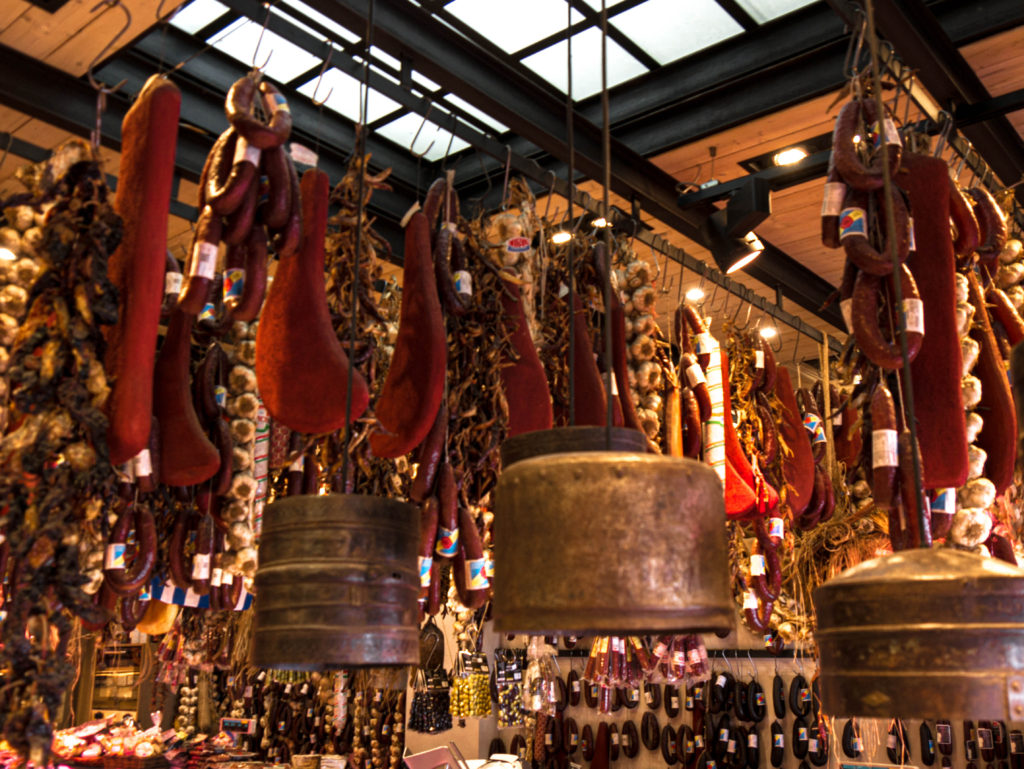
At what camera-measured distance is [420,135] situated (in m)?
4.51

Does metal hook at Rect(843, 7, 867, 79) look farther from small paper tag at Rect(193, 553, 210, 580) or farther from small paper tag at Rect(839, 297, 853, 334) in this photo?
small paper tag at Rect(193, 553, 210, 580)

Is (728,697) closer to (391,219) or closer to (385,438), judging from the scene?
(391,219)

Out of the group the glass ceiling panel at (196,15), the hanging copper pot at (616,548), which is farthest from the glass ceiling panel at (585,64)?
the hanging copper pot at (616,548)

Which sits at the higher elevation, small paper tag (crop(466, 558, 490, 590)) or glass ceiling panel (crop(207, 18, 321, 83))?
glass ceiling panel (crop(207, 18, 321, 83))

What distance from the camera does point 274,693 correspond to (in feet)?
28.6

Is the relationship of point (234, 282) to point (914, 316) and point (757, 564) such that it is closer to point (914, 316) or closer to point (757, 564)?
point (914, 316)

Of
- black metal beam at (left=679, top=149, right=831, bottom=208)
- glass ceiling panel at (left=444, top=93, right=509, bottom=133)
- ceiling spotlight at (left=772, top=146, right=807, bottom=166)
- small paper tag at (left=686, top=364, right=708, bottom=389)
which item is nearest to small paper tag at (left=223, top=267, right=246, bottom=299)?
small paper tag at (left=686, top=364, right=708, bottom=389)

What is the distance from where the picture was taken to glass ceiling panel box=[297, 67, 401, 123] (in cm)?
408

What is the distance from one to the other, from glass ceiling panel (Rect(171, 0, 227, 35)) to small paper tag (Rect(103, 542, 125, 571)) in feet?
6.80

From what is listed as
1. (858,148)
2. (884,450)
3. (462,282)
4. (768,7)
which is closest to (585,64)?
(768,7)

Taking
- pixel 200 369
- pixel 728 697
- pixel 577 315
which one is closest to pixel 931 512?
pixel 577 315

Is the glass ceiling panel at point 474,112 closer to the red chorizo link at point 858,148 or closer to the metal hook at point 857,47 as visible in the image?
the metal hook at point 857,47

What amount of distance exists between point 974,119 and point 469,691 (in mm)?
4642

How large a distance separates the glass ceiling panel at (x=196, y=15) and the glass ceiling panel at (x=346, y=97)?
0.51 meters
